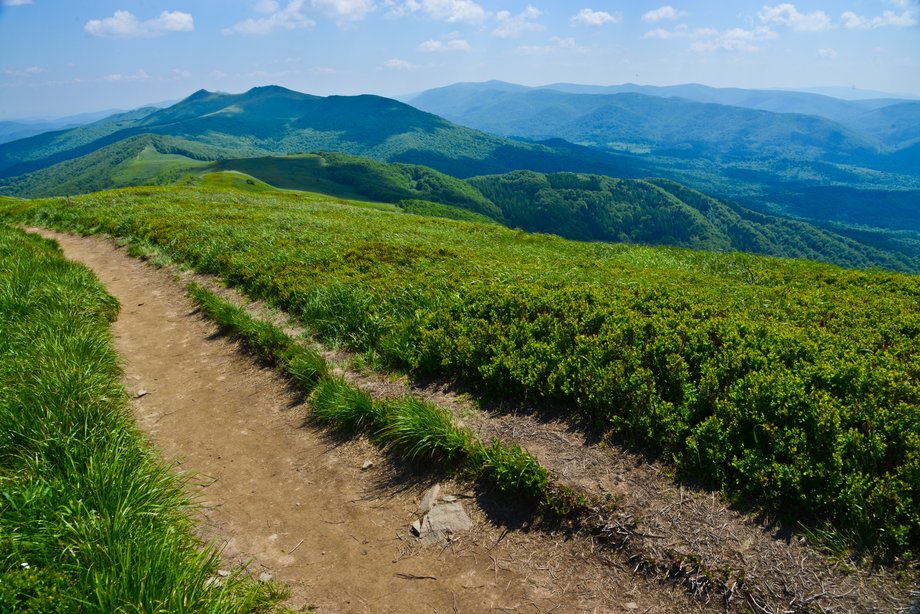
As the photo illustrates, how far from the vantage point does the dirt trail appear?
4.49 metres

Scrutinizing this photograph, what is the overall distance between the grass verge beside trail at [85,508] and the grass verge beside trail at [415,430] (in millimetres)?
2344

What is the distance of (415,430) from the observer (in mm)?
6457

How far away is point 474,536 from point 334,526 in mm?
1642

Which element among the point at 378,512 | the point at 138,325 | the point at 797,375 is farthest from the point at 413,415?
the point at 138,325

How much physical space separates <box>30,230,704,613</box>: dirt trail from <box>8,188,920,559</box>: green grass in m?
1.67

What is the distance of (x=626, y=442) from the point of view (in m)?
5.83

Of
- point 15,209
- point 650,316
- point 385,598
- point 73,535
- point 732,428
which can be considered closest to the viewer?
point 73,535

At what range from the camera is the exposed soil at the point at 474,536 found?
4203 mm

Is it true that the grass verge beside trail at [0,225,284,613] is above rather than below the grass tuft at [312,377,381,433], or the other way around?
above

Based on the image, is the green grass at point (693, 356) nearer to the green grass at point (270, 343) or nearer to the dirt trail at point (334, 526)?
the green grass at point (270, 343)

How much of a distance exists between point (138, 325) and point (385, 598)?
34.5 ft

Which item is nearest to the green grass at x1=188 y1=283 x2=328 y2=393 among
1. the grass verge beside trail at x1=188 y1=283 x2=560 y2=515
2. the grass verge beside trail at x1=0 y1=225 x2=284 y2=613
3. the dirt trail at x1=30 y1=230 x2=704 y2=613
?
the grass verge beside trail at x1=188 y1=283 x2=560 y2=515

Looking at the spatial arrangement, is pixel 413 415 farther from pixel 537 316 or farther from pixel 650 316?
pixel 650 316

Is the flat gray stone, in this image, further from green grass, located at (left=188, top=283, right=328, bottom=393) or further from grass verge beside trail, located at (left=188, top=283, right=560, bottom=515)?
green grass, located at (left=188, top=283, right=328, bottom=393)
